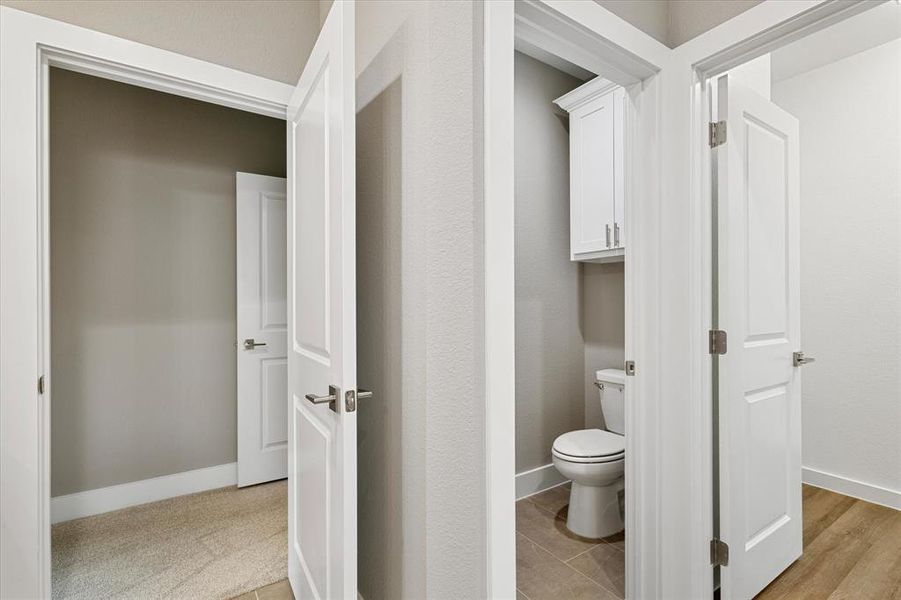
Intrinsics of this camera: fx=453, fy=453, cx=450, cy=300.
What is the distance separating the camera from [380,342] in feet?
4.87

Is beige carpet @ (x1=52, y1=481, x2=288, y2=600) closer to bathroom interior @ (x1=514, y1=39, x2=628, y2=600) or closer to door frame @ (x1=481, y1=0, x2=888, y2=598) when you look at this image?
bathroom interior @ (x1=514, y1=39, x2=628, y2=600)

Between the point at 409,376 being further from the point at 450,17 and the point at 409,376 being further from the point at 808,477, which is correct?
the point at 808,477

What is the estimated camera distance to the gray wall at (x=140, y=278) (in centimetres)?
244

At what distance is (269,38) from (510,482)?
1.87m

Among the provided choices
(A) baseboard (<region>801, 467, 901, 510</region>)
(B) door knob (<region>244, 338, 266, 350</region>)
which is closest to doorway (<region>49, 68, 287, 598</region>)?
(B) door knob (<region>244, 338, 266, 350</region>)

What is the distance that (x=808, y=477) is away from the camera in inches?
113

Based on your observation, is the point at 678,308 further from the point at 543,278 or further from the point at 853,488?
the point at 853,488

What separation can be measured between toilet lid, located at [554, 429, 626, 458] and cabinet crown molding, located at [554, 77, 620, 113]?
1.91 metres

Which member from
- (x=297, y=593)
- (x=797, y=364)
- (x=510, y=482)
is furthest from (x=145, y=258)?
(x=797, y=364)

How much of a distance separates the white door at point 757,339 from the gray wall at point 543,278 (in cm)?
125

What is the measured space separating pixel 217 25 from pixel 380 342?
135 cm

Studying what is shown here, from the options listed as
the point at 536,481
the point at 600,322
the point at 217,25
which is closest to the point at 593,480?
the point at 536,481

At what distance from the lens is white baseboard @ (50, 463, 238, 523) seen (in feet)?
7.97

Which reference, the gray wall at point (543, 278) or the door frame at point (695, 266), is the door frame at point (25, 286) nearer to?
the door frame at point (695, 266)
